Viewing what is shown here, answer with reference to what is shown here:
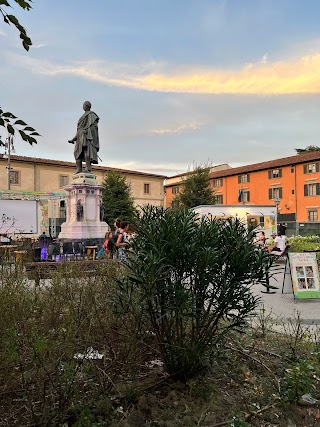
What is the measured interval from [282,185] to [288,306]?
41.4m

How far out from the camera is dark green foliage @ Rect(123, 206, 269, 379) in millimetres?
2748

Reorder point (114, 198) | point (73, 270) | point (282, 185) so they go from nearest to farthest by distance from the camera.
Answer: point (73, 270)
point (114, 198)
point (282, 185)

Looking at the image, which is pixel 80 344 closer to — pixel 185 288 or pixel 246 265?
pixel 185 288

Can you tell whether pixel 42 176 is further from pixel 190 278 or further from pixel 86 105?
pixel 190 278

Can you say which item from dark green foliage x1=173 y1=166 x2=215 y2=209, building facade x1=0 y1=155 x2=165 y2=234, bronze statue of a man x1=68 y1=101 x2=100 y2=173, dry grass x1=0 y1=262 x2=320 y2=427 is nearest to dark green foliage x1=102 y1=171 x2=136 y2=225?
building facade x1=0 y1=155 x2=165 y2=234

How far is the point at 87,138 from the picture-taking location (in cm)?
1581

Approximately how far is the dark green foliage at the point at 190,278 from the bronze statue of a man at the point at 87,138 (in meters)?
13.4

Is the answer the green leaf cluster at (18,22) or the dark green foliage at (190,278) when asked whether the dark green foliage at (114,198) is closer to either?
the dark green foliage at (190,278)

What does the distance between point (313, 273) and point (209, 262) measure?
5.39 meters

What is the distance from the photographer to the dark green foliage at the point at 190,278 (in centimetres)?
275

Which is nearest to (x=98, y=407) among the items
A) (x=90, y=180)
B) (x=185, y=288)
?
(x=185, y=288)

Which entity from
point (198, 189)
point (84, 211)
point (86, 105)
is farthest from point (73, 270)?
point (198, 189)

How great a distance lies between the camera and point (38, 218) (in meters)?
27.3

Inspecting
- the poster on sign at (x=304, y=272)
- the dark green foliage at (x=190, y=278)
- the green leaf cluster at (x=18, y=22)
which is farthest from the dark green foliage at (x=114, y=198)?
the green leaf cluster at (x=18, y=22)
